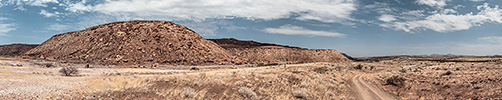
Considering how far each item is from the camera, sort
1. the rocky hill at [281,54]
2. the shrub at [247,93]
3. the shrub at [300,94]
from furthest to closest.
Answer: the rocky hill at [281,54]
the shrub at [300,94]
the shrub at [247,93]

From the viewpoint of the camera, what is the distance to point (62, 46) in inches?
2162

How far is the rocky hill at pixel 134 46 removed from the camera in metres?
44.6

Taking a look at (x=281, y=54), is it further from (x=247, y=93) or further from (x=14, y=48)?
(x=14, y=48)

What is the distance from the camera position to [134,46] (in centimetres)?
4762

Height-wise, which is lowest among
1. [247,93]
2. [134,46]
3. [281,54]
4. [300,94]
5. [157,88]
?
[300,94]

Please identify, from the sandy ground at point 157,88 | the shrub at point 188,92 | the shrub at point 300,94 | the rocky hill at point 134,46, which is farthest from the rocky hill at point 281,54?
the shrub at point 188,92

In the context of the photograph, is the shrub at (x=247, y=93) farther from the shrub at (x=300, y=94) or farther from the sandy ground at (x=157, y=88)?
the shrub at (x=300, y=94)

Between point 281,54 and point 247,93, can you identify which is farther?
point 281,54

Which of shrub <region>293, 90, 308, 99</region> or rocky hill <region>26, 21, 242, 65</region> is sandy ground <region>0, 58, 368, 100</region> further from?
rocky hill <region>26, 21, 242, 65</region>

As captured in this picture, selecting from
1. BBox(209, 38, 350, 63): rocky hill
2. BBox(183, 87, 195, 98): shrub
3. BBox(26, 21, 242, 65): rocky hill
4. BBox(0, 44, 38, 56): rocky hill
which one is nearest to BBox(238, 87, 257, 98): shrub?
BBox(183, 87, 195, 98): shrub

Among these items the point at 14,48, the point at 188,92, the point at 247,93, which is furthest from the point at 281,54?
the point at 14,48

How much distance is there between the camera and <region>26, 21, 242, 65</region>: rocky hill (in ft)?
146

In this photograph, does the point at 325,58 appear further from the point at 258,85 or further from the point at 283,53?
the point at 258,85

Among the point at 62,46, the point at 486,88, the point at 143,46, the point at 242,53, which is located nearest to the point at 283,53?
the point at 242,53
